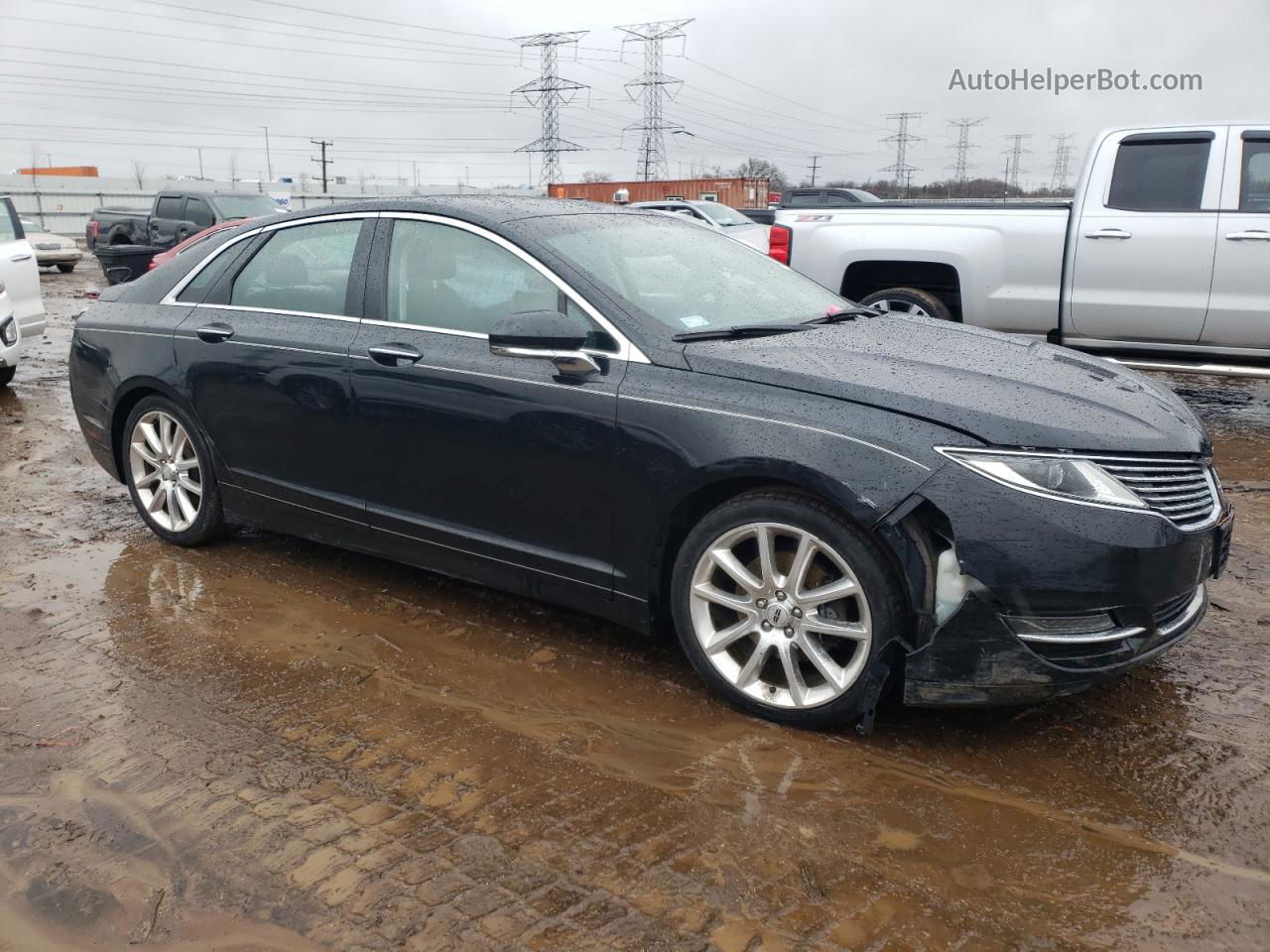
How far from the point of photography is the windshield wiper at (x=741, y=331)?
12.2 ft

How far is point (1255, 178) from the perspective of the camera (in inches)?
291

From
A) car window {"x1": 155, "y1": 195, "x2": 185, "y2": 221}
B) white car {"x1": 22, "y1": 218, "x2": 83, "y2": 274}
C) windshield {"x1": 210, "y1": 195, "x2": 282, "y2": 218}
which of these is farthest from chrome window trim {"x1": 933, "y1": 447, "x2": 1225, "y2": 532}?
white car {"x1": 22, "y1": 218, "x2": 83, "y2": 274}

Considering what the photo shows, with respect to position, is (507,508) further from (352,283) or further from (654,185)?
(654,185)

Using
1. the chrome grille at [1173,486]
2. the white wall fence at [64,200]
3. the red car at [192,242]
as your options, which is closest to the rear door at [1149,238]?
the chrome grille at [1173,486]

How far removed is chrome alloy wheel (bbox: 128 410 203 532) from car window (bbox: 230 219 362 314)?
30.0 inches

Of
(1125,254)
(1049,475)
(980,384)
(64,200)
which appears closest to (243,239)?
(980,384)

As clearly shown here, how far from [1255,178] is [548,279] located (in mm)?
5895

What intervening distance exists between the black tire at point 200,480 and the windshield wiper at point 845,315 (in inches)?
111

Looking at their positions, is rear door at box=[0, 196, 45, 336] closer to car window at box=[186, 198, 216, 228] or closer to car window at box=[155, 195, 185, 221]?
car window at box=[186, 198, 216, 228]

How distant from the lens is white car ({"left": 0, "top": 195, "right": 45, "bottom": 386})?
923 cm

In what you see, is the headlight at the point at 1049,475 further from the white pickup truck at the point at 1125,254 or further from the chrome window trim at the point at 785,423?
the white pickup truck at the point at 1125,254

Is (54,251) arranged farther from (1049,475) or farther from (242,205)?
(1049,475)

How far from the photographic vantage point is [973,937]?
2.46 m

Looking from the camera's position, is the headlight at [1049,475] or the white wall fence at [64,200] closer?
the headlight at [1049,475]
